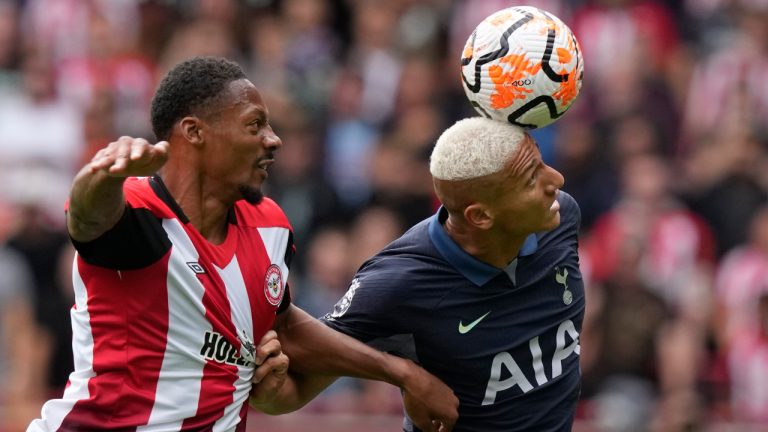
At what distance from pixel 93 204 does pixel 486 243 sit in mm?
1915

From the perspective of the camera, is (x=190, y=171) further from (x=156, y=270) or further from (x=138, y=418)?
(x=138, y=418)

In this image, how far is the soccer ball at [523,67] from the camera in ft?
18.6

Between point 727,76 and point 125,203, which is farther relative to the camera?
point 727,76

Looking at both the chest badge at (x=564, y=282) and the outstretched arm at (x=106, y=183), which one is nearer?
the outstretched arm at (x=106, y=183)

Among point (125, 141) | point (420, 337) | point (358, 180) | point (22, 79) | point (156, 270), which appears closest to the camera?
point (125, 141)

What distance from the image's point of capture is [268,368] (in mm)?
5797

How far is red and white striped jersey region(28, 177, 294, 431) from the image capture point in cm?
534

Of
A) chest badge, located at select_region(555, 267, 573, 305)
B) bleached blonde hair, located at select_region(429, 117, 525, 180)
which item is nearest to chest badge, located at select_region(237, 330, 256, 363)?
bleached blonde hair, located at select_region(429, 117, 525, 180)

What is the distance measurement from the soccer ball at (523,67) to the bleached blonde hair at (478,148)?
0.18 ft

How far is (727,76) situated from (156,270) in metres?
8.59

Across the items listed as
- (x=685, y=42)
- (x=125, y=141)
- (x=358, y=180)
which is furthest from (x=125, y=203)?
(x=685, y=42)

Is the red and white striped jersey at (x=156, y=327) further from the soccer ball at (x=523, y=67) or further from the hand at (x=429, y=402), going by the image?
the soccer ball at (x=523, y=67)

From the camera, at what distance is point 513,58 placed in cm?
568

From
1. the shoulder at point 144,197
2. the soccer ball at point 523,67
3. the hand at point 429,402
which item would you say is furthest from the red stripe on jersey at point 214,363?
the soccer ball at point 523,67
